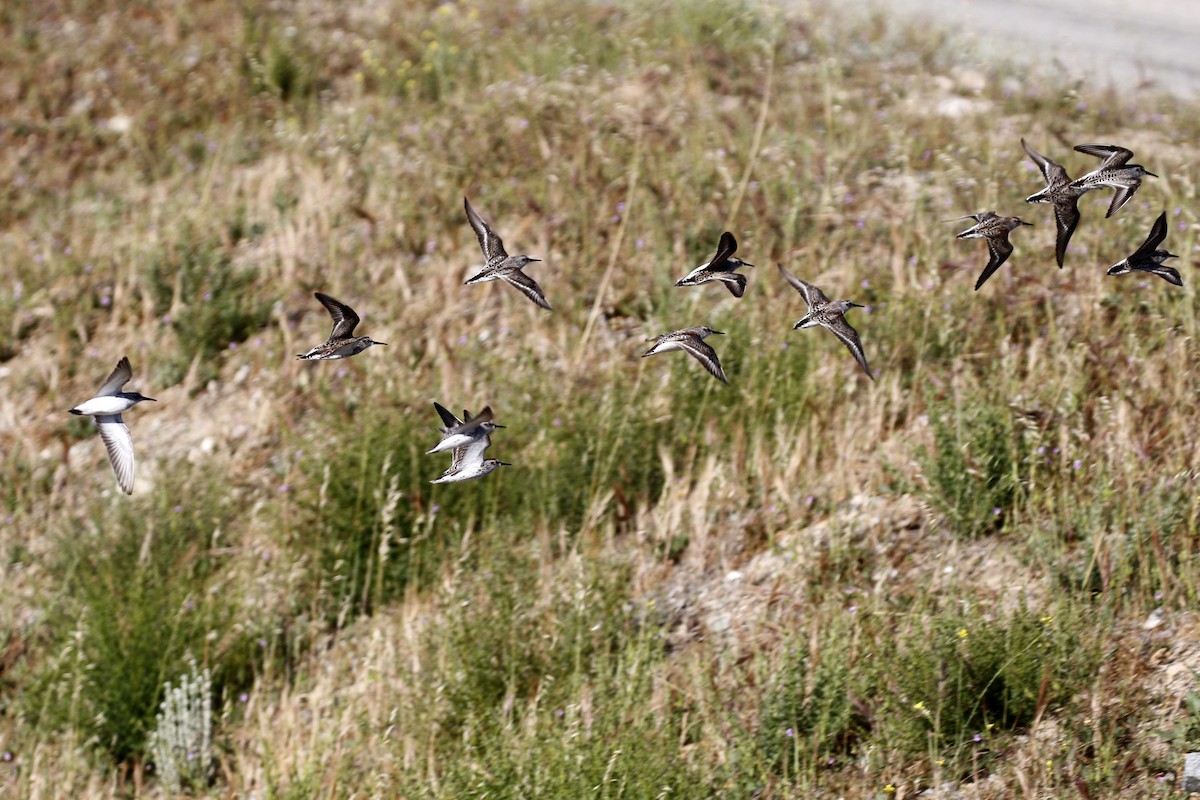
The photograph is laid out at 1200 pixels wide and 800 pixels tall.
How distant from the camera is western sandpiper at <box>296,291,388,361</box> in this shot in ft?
10.2

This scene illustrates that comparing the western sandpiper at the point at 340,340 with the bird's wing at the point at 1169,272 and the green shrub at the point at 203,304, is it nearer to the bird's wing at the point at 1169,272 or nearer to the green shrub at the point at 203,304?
the bird's wing at the point at 1169,272

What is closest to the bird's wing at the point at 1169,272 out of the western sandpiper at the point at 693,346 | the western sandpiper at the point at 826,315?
the western sandpiper at the point at 826,315

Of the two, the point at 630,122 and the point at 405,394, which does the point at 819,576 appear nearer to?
the point at 405,394

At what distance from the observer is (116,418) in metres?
3.60

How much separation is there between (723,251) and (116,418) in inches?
71.9

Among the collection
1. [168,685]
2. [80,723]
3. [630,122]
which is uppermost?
[630,122]

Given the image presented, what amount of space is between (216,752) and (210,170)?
4.58m

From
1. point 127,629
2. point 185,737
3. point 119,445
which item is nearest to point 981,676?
point 119,445

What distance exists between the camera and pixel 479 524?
5785 mm

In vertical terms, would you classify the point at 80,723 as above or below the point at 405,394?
below

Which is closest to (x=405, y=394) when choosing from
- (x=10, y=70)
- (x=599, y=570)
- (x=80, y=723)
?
(x=599, y=570)

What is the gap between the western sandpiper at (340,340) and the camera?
10.2 feet

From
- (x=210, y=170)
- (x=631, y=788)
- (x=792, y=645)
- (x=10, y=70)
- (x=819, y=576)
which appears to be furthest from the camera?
(x=10, y=70)

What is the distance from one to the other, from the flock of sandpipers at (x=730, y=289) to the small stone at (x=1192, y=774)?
4.73ft
